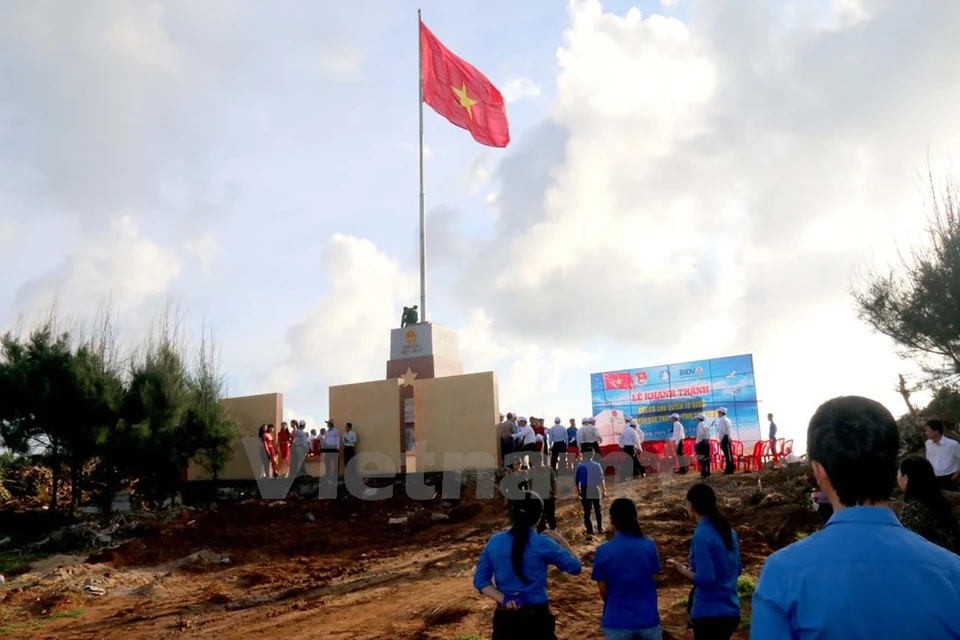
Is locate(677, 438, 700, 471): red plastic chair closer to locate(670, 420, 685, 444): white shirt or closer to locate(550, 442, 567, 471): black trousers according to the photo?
locate(670, 420, 685, 444): white shirt

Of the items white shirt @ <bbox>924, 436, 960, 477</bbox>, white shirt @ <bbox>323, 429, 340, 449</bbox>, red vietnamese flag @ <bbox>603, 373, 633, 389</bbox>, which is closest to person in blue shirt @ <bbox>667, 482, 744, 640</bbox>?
white shirt @ <bbox>924, 436, 960, 477</bbox>

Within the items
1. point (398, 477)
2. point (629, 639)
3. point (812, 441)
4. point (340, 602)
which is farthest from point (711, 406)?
point (812, 441)

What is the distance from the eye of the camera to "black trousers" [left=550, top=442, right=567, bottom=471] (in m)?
18.0

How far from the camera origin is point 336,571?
12977 mm

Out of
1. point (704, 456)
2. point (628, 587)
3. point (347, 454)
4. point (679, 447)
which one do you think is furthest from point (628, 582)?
point (347, 454)

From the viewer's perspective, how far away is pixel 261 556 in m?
14.8

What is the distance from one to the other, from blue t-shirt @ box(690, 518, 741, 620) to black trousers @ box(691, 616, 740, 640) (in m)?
0.02

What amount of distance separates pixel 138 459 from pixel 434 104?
1405cm

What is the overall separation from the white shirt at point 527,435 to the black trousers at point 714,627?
14.2 metres

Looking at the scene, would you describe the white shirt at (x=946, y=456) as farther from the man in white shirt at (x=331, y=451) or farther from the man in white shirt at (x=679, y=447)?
the man in white shirt at (x=331, y=451)

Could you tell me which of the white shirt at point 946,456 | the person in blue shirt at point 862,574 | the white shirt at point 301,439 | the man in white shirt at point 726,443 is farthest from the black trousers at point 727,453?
the person in blue shirt at point 862,574

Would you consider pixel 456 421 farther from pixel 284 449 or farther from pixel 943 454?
pixel 943 454

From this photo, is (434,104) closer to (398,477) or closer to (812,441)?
(398,477)

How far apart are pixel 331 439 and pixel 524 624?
15.7 metres
